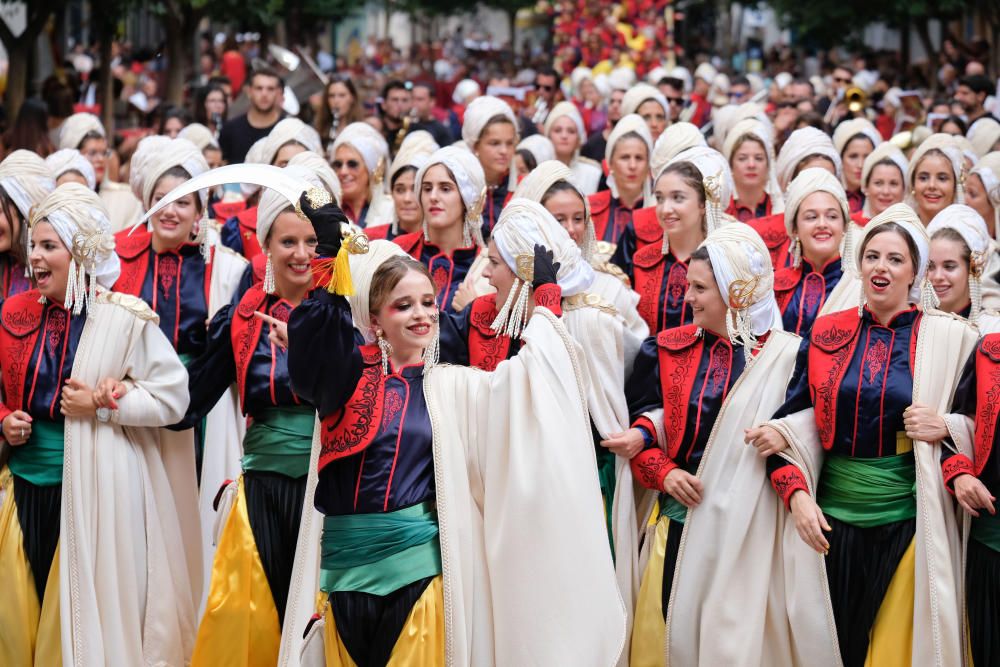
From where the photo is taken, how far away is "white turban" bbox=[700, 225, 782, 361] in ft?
18.4

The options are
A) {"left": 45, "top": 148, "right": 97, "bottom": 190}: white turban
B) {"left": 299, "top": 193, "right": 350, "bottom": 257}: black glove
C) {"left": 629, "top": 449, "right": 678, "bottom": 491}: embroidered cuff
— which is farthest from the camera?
{"left": 45, "top": 148, "right": 97, "bottom": 190}: white turban

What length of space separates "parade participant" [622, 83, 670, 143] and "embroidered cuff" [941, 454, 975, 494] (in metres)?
5.72

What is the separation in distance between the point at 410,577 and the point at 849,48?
91.7ft

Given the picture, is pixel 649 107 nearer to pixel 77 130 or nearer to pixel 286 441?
pixel 77 130

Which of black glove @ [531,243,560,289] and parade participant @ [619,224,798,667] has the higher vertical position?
black glove @ [531,243,560,289]

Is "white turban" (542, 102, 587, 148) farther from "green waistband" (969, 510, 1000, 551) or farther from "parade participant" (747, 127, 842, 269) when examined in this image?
"green waistband" (969, 510, 1000, 551)

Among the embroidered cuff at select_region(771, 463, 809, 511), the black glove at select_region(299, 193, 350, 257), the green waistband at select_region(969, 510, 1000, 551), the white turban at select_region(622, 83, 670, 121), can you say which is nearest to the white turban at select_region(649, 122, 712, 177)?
the white turban at select_region(622, 83, 670, 121)

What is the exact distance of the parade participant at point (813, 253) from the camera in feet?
21.9

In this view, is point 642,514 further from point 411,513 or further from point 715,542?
point 411,513

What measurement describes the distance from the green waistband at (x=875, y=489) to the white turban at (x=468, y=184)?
2.26m

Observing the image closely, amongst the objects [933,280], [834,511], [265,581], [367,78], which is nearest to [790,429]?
[834,511]

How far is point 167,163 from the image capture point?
24.5 feet

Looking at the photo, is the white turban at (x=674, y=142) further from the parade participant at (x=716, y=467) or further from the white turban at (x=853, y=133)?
the parade participant at (x=716, y=467)

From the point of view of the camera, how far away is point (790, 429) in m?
5.44
